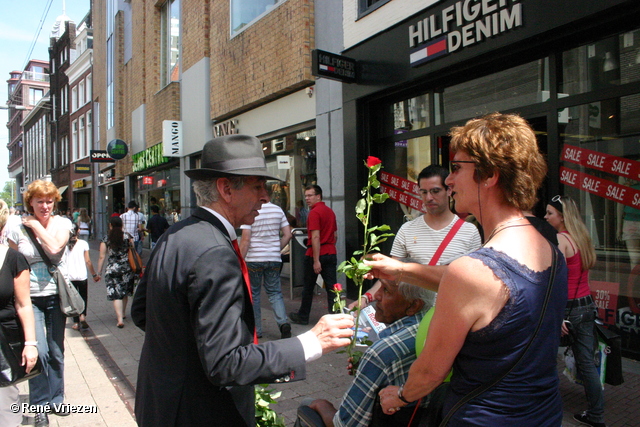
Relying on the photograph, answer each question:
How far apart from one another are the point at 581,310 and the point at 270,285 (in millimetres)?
Answer: 3336

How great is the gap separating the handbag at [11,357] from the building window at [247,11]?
316 inches

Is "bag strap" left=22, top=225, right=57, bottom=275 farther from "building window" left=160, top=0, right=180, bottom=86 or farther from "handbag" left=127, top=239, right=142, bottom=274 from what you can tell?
"building window" left=160, top=0, right=180, bottom=86

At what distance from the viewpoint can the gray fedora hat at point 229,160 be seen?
1700 mm

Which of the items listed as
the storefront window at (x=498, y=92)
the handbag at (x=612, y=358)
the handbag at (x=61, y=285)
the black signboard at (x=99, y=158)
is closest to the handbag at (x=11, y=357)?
the handbag at (x=61, y=285)

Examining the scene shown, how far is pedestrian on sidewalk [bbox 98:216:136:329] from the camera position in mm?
6625

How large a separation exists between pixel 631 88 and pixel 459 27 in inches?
80.9

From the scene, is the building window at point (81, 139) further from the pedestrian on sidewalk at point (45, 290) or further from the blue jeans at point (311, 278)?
the pedestrian on sidewalk at point (45, 290)

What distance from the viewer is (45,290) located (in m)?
3.65

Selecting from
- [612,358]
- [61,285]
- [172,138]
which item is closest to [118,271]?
[61,285]

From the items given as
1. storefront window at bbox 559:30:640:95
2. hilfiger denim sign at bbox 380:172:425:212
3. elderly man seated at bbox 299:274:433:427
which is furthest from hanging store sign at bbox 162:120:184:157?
elderly man seated at bbox 299:274:433:427

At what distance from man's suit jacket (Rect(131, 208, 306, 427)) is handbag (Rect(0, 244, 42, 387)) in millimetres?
1531

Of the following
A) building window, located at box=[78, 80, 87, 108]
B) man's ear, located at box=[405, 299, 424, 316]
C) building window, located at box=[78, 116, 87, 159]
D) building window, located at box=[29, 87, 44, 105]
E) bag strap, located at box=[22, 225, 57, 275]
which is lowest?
man's ear, located at box=[405, 299, 424, 316]

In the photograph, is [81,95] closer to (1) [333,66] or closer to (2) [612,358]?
(1) [333,66]

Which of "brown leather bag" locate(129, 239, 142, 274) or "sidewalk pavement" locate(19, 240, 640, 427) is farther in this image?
"brown leather bag" locate(129, 239, 142, 274)
